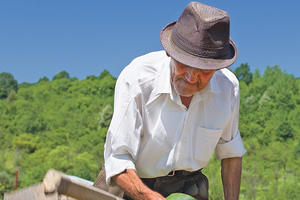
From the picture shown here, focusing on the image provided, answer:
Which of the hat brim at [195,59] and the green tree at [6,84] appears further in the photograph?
the green tree at [6,84]

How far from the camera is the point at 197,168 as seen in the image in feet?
8.13

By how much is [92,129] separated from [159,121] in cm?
5867

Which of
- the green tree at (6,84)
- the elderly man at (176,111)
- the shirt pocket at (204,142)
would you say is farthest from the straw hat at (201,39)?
the green tree at (6,84)

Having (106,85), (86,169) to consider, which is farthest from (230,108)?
(106,85)

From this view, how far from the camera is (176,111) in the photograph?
91.0 inches

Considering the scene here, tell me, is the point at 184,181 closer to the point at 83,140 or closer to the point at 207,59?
the point at 207,59

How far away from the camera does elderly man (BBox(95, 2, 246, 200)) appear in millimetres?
2066

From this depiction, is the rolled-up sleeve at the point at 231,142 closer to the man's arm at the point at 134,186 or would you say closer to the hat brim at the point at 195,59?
the hat brim at the point at 195,59

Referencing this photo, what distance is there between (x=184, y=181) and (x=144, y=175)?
26 centimetres

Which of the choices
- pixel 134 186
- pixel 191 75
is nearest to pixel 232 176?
pixel 134 186

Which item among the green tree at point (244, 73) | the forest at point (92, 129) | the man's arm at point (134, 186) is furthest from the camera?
the green tree at point (244, 73)

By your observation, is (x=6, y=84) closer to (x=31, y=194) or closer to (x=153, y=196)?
(x=153, y=196)

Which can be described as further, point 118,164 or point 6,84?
point 6,84

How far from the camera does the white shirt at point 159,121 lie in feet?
7.29
